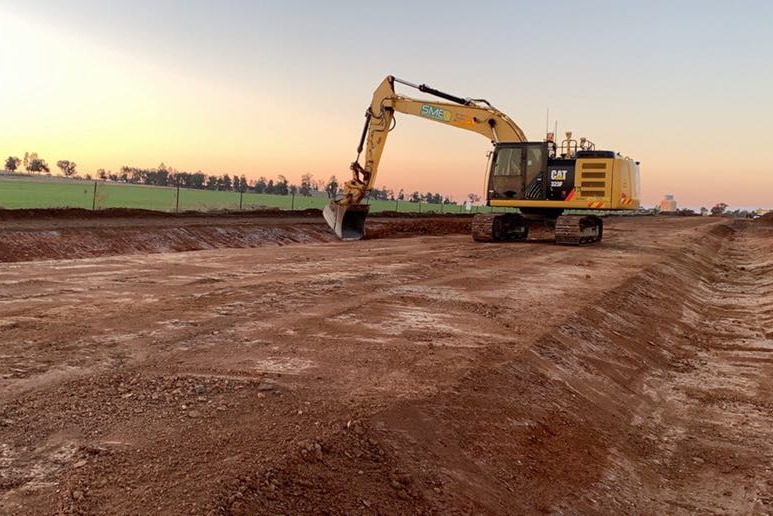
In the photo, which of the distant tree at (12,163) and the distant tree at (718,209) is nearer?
the distant tree at (12,163)

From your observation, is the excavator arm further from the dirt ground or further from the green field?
the green field

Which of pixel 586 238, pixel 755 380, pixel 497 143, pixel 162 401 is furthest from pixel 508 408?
pixel 586 238

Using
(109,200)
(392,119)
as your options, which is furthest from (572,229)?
(109,200)

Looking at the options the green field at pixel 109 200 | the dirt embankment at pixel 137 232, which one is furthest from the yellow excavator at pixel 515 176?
the green field at pixel 109 200

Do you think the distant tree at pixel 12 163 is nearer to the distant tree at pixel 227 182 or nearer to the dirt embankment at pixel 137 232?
the distant tree at pixel 227 182

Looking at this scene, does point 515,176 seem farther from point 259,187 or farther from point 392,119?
point 259,187

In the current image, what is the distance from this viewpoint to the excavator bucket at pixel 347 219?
21.0 m

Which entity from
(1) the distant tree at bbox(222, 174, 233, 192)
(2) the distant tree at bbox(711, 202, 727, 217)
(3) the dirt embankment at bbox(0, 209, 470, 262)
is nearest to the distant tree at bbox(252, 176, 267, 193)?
(1) the distant tree at bbox(222, 174, 233, 192)

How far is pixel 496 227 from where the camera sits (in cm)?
2041

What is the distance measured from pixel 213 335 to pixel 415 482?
10.6 feet

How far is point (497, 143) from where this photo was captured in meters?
19.7

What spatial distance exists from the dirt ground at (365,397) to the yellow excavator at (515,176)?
29.1 ft

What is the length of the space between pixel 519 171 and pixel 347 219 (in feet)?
21.7

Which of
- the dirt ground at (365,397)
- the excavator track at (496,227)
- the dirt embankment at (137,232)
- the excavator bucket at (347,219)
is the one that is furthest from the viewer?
the excavator bucket at (347,219)
